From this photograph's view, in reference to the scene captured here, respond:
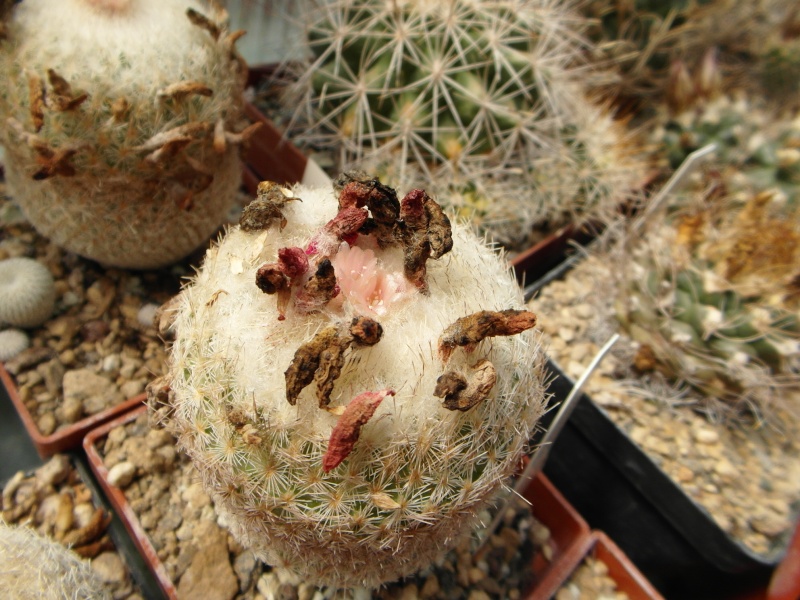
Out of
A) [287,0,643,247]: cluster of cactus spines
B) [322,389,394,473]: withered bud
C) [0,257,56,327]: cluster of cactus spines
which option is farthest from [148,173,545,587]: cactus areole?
[287,0,643,247]: cluster of cactus spines

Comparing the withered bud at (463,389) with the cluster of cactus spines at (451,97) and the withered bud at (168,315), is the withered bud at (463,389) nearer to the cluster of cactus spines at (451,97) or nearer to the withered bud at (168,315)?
the withered bud at (168,315)

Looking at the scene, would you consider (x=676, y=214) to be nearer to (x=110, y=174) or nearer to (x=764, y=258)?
(x=764, y=258)

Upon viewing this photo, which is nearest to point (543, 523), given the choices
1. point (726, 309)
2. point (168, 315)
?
point (726, 309)

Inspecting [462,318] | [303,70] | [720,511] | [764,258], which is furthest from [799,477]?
[303,70]

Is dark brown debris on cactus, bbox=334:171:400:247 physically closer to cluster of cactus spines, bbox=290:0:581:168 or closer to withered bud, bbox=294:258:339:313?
withered bud, bbox=294:258:339:313

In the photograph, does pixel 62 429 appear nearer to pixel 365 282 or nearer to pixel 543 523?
pixel 365 282

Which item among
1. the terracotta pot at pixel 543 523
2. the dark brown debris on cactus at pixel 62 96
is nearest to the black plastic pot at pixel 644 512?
the terracotta pot at pixel 543 523
